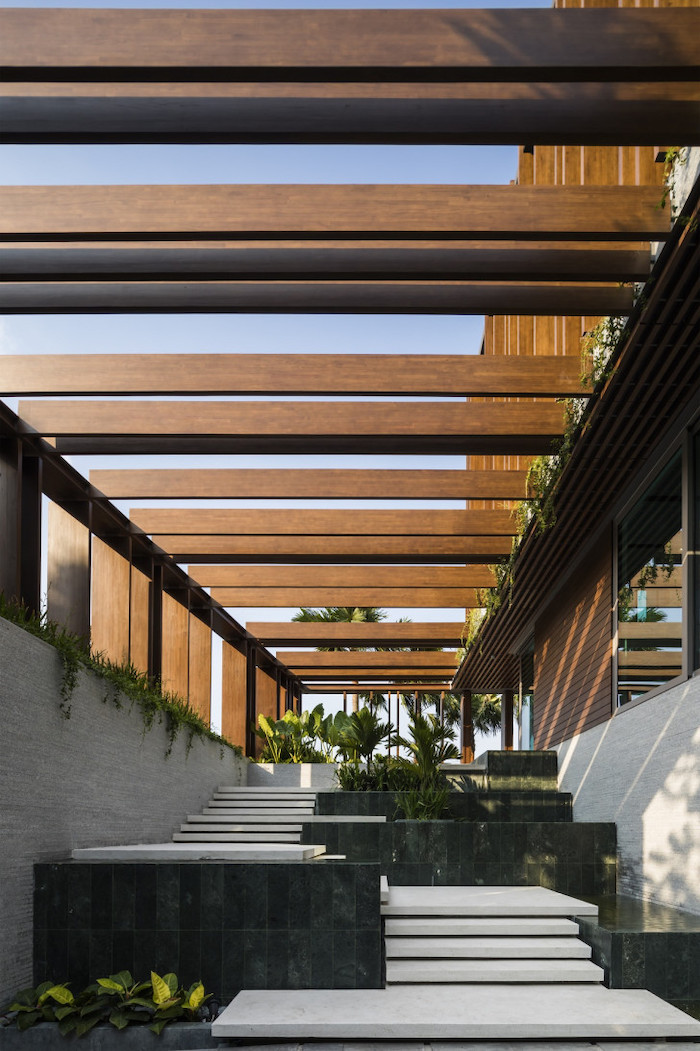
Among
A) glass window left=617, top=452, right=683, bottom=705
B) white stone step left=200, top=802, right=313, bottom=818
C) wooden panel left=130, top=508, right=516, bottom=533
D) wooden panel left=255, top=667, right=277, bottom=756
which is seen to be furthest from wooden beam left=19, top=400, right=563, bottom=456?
wooden panel left=255, top=667, right=277, bottom=756

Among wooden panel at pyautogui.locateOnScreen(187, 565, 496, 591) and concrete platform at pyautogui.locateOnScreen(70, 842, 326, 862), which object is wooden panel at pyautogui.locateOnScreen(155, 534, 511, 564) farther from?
concrete platform at pyautogui.locateOnScreen(70, 842, 326, 862)

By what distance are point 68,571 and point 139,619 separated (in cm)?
247

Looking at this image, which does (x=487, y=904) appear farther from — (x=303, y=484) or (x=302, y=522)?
(x=302, y=522)

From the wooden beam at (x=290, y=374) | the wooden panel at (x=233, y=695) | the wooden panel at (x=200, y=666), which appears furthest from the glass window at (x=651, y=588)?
the wooden panel at (x=233, y=695)

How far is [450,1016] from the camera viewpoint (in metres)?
6.81

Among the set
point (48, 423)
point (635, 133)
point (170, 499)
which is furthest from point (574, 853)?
point (635, 133)

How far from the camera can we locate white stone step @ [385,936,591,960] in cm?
801

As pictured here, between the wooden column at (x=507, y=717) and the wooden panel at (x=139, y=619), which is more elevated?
the wooden panel at (x=139, y=619)

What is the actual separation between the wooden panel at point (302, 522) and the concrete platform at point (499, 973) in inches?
238

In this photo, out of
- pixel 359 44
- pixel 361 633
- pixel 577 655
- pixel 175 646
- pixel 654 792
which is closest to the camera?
pixel 359 44

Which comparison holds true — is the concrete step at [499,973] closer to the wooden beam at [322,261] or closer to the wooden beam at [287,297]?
the wooden beam at [287,297]

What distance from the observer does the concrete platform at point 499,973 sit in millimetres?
7676

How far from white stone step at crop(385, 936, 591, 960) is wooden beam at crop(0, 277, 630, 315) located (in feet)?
14.9

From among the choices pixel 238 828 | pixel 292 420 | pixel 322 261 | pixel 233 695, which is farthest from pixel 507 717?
pixel 322 261
